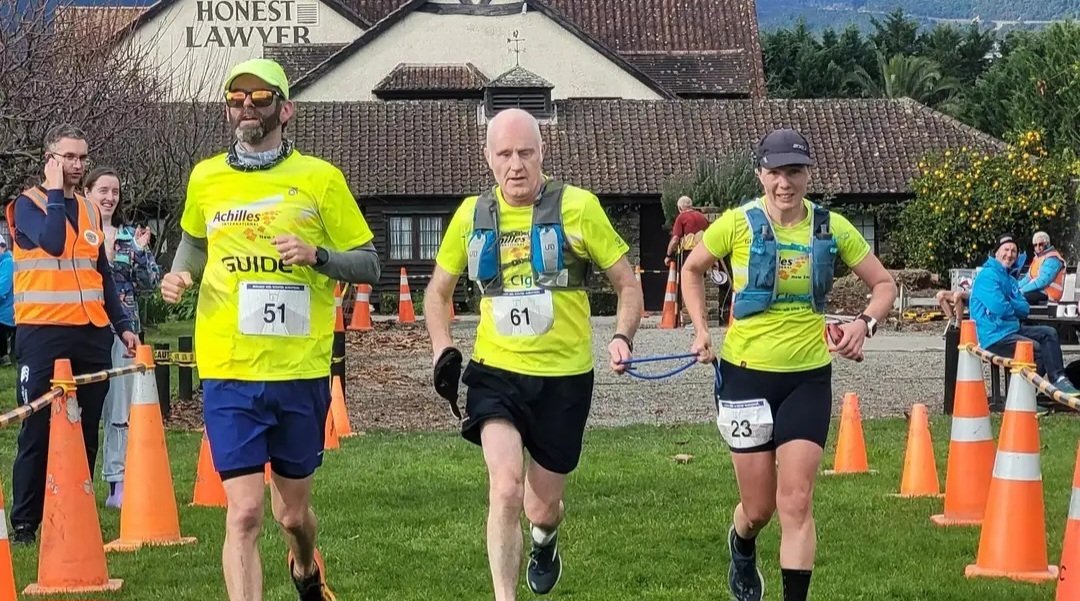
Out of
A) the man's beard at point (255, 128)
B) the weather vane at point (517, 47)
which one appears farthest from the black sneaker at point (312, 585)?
the weather vane at point (517, 47)

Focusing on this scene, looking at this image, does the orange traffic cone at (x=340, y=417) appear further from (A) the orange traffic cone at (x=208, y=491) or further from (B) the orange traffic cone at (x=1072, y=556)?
(B) the orange traffic cone at (x=1072, y=556)

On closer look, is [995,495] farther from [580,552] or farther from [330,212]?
[330,212]

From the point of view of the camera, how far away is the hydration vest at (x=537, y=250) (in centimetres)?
685

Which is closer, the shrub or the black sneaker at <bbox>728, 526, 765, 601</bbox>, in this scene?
the black sneaker at <bbox>728, 526, 765, 601</bbox>

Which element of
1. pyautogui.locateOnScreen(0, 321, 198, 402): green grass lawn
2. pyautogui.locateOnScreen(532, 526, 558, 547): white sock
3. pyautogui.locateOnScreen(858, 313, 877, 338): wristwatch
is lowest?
pyautogui.locateOnScreen(0, 321, 198, 402): green grass lawn

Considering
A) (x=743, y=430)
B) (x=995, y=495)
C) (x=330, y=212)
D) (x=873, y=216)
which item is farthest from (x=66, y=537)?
(x=873, y=216)

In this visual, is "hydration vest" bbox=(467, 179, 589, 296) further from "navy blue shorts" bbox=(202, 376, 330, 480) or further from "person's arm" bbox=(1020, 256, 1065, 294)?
"person's arm" bbox=(1020, 256, 1065, 294)

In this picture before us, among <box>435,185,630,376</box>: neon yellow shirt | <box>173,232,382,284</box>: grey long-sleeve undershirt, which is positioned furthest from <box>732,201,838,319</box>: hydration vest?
<box>173,232,382,284</box>: grey long-sleeve undershirt

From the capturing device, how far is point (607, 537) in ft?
30.2

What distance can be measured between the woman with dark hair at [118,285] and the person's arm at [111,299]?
1.32ft

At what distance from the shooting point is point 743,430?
23.1 ft

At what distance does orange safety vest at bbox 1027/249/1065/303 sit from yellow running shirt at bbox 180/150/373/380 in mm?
14247

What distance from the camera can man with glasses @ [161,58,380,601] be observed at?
6.37 m

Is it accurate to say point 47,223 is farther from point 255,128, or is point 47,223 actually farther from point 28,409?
point 255,128
